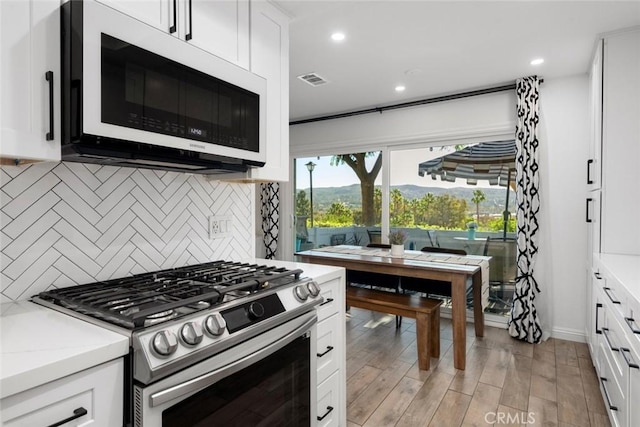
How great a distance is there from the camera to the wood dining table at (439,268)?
2791 millimetres

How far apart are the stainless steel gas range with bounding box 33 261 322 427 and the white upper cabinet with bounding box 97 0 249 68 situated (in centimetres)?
102

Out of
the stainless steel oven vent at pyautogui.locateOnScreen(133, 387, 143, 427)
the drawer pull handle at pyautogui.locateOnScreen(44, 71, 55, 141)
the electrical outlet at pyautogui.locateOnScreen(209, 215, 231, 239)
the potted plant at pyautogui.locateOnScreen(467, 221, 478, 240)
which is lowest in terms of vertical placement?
the stainless steel oven vent at pyautogui.locateOnScreen(133, 387, 143, 427)

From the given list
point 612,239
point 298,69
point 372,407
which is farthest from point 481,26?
point 372,407

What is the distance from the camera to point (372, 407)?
2.24 metres

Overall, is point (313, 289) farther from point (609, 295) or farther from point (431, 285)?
point (431, 285)

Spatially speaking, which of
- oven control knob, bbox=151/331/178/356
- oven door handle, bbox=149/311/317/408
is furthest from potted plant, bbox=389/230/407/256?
oven control knob, bbox=151/331/178/356

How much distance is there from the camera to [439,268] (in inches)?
113

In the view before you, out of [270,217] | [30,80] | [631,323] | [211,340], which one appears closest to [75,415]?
[211,340]

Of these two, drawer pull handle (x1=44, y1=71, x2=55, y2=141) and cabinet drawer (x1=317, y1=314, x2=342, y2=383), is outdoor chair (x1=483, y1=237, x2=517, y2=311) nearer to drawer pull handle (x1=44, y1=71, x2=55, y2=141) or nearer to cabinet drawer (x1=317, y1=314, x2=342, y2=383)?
cabinet drawer (x1=317, y1=314, x2=342, y2=383)

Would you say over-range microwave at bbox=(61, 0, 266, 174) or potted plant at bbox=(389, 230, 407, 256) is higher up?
over-range microwave at bbox=(61, 0, 266, 174)

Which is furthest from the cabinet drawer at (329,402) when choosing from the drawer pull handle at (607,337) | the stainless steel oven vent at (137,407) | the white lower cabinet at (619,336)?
the drawer pull handle at (607,337)

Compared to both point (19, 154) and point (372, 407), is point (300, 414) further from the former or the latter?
point (19, 154)

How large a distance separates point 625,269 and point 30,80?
2.81 m

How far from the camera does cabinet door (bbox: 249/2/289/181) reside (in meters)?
1.92
